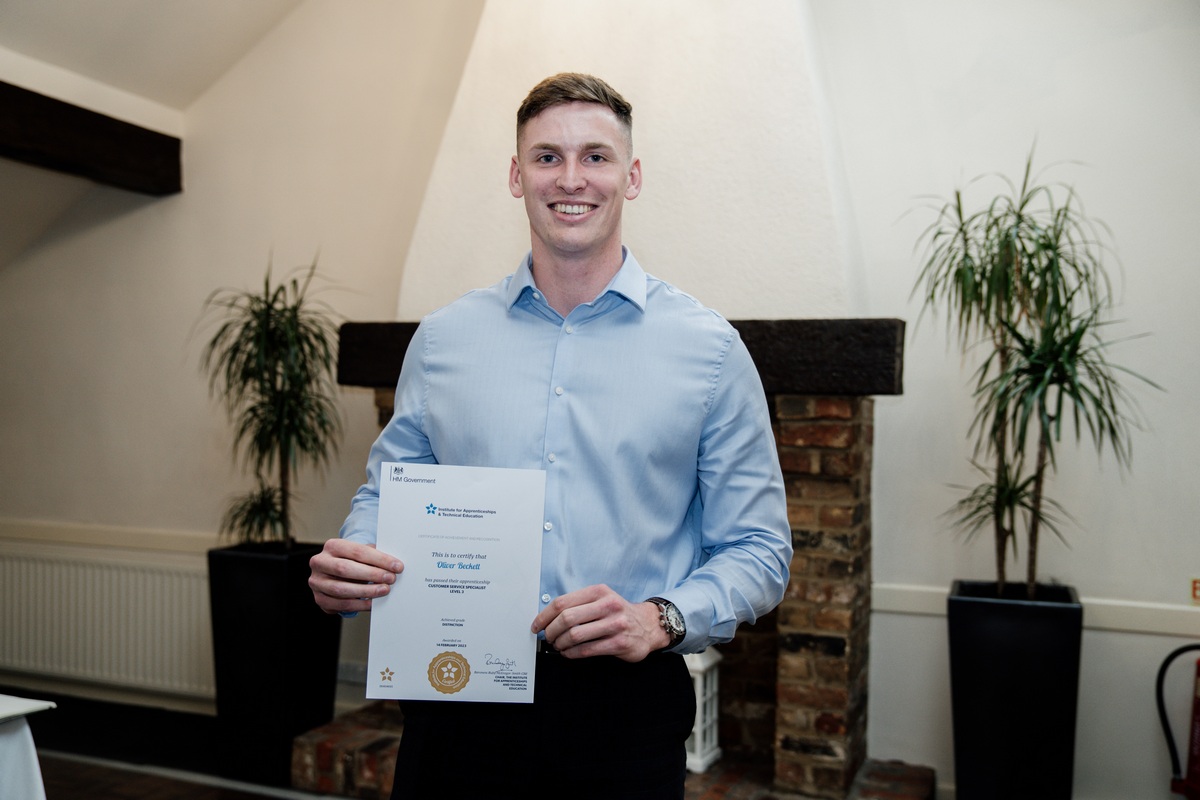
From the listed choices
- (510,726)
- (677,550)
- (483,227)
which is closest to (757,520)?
(677,550)

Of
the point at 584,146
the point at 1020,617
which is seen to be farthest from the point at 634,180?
the point at 1020,617

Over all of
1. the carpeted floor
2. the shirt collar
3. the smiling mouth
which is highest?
the smiling mouth

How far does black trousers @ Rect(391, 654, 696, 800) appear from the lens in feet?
4.52

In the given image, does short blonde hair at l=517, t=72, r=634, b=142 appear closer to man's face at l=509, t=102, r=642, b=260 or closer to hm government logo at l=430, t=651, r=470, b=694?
man's face at l=509, t=102, r=642, b=260

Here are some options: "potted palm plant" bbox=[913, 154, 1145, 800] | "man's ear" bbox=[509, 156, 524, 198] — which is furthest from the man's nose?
"potted palm plant" bbox=[913, 154, 1145, 800]

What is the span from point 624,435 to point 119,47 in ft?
12.0

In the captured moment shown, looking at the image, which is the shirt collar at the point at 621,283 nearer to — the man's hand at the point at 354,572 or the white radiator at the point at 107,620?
the man's hand at the point at 354,572

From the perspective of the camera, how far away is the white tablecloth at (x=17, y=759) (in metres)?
2.12

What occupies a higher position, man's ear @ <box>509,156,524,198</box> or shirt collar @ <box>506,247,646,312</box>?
man's ear @ <box>509,156,524,198</box>

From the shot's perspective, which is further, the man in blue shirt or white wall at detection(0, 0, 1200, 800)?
white wall at detection(0, 0, 1200, 800)

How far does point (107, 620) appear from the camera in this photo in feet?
15.5

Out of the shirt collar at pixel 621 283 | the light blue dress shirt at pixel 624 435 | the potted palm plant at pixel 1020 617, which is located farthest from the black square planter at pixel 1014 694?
the shirt collar at pixel 621 283

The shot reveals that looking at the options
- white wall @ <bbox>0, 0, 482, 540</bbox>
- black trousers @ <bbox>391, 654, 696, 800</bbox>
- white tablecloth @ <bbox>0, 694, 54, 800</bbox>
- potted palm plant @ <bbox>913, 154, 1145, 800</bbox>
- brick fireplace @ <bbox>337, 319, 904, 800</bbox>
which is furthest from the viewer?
white wall @ <bbox>0, 0, 482, 540</bbox>
